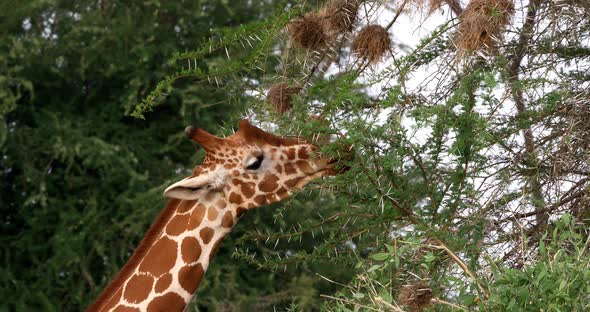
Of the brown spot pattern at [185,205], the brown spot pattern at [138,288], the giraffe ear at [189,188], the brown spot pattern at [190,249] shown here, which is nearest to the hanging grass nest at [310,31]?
the giraffe ear at [189,188]

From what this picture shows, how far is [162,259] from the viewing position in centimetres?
534

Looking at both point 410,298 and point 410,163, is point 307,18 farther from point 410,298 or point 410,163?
point 410,298

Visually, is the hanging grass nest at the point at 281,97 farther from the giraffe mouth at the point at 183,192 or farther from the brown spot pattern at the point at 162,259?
the brown spot pattern at the point at 162,259

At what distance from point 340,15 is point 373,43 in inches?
15.3

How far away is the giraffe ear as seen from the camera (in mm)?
5117

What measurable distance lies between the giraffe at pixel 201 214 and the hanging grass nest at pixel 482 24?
864mm

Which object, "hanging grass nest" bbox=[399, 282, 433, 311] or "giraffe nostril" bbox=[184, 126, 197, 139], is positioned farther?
"giraffe nostril" bbox=[184, 126, 197, 139]

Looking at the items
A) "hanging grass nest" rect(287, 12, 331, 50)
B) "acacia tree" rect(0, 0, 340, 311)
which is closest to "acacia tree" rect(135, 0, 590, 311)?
"hanging grass nest" rect(287, 12, 331, 50)

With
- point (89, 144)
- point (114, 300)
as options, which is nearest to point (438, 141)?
point (114, 300)

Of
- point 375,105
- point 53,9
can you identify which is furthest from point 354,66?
point 53,9

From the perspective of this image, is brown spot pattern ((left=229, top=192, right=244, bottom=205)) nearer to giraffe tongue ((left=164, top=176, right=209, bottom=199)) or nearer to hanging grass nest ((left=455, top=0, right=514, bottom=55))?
giraffe tongue ((left=164, top=176, right=209, bottom=199))

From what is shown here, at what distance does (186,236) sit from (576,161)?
1875 mm

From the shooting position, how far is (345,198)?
497 cm

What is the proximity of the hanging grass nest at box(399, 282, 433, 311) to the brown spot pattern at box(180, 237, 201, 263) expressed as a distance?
102cm
